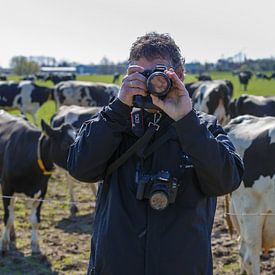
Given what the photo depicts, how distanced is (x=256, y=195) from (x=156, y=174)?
8.79 ft

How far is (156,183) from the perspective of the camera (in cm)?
212

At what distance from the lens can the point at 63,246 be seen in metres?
6.75

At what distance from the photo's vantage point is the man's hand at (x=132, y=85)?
2.09 m

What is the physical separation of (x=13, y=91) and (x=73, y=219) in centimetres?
1414

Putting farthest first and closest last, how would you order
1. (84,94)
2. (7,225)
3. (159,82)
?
(84,94) → (7,225) → (159,82)

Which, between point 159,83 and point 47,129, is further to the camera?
point 47,129

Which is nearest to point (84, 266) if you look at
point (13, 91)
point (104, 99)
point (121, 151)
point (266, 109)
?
point (121, 151)

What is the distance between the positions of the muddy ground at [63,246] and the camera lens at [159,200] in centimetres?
396

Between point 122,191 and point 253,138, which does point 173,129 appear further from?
point 253,138

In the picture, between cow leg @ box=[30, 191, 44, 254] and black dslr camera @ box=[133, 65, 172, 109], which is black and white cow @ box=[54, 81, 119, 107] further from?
black dslr camera @ box=[133, 65, 172, 109]

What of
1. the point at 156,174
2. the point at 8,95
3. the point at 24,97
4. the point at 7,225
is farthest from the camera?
the point at 8,95

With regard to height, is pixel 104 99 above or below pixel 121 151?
below

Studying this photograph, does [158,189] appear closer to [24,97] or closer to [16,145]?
[16,145]

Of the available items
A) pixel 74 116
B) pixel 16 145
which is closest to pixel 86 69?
pixel 74 116
